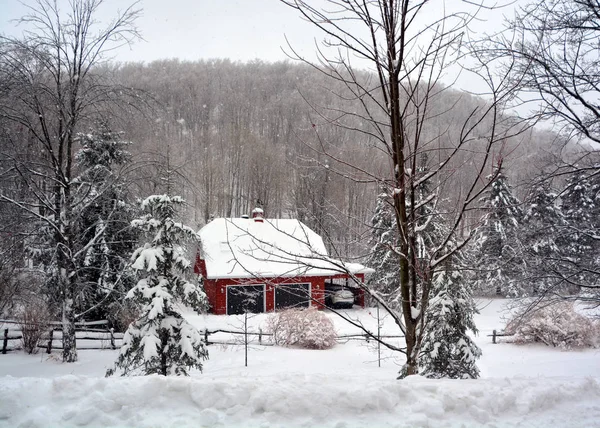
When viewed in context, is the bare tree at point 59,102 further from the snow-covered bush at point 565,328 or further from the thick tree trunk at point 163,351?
the snow-covered bush at point 565,328

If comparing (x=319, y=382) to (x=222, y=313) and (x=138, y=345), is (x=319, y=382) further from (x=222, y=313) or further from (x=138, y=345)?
(x=222, y=313)

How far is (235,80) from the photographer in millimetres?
55344

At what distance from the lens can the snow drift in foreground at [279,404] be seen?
2.67 meters

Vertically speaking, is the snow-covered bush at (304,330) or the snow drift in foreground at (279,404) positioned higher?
the snow drift in foreground at (279,404)

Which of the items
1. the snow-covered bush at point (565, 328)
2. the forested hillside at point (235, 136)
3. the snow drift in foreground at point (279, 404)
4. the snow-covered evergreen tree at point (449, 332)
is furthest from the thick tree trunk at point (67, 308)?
the forested hillside at point (235, 136)

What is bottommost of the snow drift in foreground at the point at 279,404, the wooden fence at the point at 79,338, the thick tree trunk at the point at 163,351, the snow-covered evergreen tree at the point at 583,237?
the wooden fence at the point at 79,338

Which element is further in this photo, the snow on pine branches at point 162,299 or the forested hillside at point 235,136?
the forested hillside at point 235,136

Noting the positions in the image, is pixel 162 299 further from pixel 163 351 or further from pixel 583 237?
pixel 583 237

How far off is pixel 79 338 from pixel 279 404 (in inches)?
563

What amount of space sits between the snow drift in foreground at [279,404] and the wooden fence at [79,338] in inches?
456

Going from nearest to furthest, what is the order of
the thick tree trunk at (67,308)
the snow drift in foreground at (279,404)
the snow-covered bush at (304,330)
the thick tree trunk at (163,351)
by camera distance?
1. the snow drift in foreground at (279,404)
2. the thick tree trunk at (163,351)
3. the thick tree trunk at (67,308)
4. the snow-covered bush at (304,330)

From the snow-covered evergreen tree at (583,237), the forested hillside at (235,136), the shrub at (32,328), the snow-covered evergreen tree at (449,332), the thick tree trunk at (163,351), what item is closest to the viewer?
the snow-covered evergreen tree at (583,237)

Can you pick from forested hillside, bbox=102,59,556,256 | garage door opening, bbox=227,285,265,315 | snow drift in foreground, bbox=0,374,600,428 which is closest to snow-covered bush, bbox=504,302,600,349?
garage door opening, bbox=227,285,265,315

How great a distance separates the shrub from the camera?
42.1 ft
